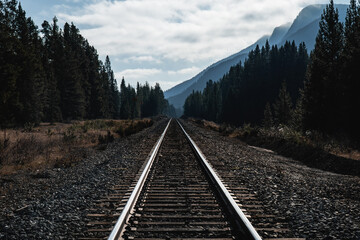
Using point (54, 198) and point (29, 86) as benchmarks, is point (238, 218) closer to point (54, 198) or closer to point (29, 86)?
point (54, 198)

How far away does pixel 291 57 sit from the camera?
104312 millimetres

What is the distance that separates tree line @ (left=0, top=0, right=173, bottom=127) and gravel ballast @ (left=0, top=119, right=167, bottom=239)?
17813 millimetres

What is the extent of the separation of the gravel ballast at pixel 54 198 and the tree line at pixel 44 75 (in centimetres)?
1781

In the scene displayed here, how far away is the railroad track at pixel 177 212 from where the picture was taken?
362 centimetres

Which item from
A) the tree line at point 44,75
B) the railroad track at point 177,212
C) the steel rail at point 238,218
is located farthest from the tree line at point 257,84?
the steel rail at point 238,218

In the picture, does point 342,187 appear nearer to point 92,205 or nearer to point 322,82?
point 92,205

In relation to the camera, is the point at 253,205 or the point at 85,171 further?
the point at 85,171

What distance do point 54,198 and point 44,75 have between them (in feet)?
127

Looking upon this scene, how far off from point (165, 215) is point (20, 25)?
143 ft

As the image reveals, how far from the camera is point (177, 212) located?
4.45 metres

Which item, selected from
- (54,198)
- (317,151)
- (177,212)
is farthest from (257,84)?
(177,212)

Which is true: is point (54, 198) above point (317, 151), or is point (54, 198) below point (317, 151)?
above

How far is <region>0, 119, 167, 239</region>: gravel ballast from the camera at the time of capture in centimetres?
391

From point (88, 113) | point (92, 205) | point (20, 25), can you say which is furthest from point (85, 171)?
point (88, 113)
